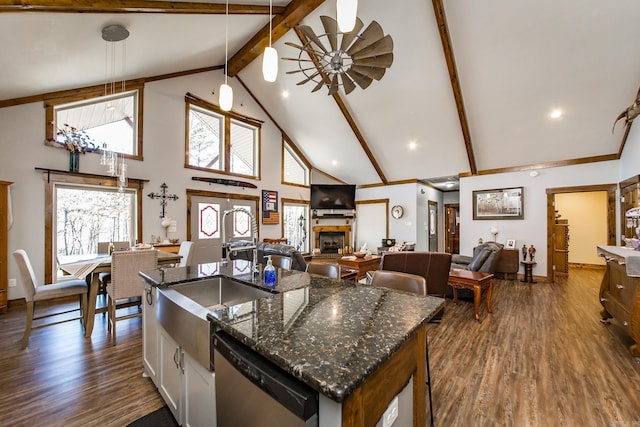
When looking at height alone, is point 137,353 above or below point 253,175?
below

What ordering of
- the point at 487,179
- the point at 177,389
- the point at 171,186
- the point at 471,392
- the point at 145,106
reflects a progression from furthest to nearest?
the point at 487,179 → the point at 171,186 → the point at 145,106 → the point at 471,392 → the point at 177,389

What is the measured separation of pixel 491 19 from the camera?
12.4ft

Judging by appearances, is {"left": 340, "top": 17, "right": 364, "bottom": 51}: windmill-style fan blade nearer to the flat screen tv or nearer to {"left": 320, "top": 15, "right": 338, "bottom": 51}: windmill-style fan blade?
{"left": 320, "top": 15, "right": 338, "bottom": 51}: windmill-style fan blade

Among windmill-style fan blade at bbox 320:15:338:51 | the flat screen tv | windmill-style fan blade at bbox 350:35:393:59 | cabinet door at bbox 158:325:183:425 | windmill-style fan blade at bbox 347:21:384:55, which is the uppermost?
windmill-style fan blade at bbox 320:15:338:51

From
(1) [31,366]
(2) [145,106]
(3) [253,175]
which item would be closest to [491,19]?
(3) [253,175]

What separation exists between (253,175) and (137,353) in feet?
16.3

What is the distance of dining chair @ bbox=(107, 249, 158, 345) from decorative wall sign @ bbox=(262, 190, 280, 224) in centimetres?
415

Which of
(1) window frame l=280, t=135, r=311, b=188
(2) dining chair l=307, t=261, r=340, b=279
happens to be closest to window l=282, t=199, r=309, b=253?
(1) window frame l=280, t=135, r=311, b=188

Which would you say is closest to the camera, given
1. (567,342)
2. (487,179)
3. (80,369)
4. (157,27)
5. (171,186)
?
(80,369)

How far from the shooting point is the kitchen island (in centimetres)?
71

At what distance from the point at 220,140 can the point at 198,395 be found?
19.5 ft

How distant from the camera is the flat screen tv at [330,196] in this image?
8164mm

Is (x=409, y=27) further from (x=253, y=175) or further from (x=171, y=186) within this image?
(x=171, y=186)

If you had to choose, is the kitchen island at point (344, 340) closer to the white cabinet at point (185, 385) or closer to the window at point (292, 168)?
the white cabinet at point (185, 385)
